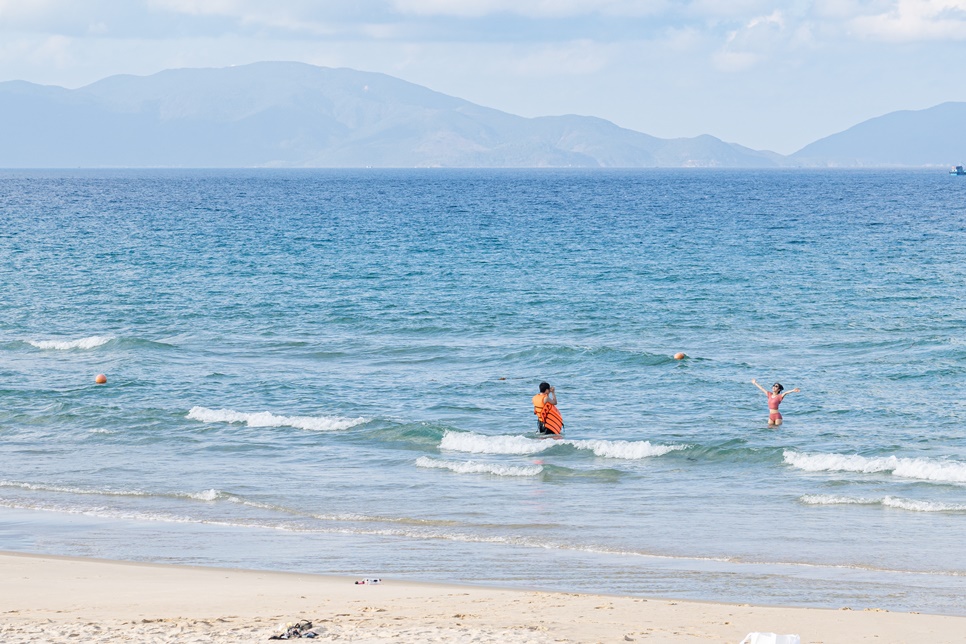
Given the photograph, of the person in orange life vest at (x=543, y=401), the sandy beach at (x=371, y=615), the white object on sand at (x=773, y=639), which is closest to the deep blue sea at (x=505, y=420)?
the person in orange life vest at (x=543, y=401)

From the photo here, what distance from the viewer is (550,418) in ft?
76.1

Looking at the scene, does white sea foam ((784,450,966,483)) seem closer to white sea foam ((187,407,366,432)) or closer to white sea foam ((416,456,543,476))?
white sea foam ((416,456,543,476))

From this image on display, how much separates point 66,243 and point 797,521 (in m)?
57.1

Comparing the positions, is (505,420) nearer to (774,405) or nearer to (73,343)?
(774,405)

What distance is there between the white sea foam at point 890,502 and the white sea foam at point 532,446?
373 centimetres

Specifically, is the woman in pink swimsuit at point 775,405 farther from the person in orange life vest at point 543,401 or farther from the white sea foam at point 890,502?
the white sea foam at point 890,502

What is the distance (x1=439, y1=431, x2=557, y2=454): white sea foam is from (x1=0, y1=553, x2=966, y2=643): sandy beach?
8.65m

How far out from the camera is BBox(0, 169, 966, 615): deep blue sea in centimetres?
1584

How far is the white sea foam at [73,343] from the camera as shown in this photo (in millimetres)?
34094

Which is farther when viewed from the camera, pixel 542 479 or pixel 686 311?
pixel 686 311

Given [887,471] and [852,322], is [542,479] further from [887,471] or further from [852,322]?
[852,322]

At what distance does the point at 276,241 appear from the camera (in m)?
68.7

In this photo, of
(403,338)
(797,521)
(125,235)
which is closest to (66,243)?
(125,235)

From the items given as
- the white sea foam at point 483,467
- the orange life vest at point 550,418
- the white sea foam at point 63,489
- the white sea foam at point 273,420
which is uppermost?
the orange life vest at point 550,418
